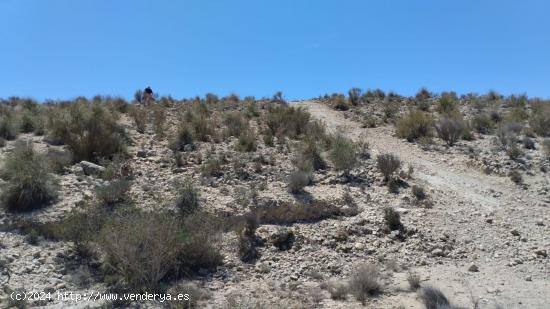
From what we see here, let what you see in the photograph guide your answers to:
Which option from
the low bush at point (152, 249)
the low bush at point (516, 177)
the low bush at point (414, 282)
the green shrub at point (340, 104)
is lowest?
the low bush at point (414, 282)

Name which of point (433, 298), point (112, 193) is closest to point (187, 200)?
point (112, 193)

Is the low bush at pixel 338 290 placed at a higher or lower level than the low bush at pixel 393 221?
lower

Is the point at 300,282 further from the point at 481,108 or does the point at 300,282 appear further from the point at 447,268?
the point at 481,108

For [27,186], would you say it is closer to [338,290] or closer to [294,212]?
[294,212]

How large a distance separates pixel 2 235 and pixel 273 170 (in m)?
6.69

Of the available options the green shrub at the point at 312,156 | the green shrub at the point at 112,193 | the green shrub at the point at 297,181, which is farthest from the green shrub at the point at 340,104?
the green shrub at the point at 112,193

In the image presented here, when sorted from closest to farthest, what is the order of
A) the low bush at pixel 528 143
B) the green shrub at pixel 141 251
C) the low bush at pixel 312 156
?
the green shrub at pixel 141 251, the low bush at pixel 312 156, the low bush at pixel 528 143

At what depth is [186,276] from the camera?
29.4 ft

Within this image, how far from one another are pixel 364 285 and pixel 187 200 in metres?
4.58

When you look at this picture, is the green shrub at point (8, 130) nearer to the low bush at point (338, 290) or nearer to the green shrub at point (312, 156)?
the green shrub at point (312, 156)

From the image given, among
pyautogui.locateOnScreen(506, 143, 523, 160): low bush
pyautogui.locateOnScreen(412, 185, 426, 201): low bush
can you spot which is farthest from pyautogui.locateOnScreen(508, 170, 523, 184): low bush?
pyautogui.locateOnScreen(412, 185, 426, 201): low bush

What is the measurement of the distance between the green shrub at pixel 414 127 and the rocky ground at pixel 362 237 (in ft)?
7.55

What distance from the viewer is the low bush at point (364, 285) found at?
8305 mm

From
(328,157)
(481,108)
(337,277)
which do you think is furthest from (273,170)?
(481,108)
